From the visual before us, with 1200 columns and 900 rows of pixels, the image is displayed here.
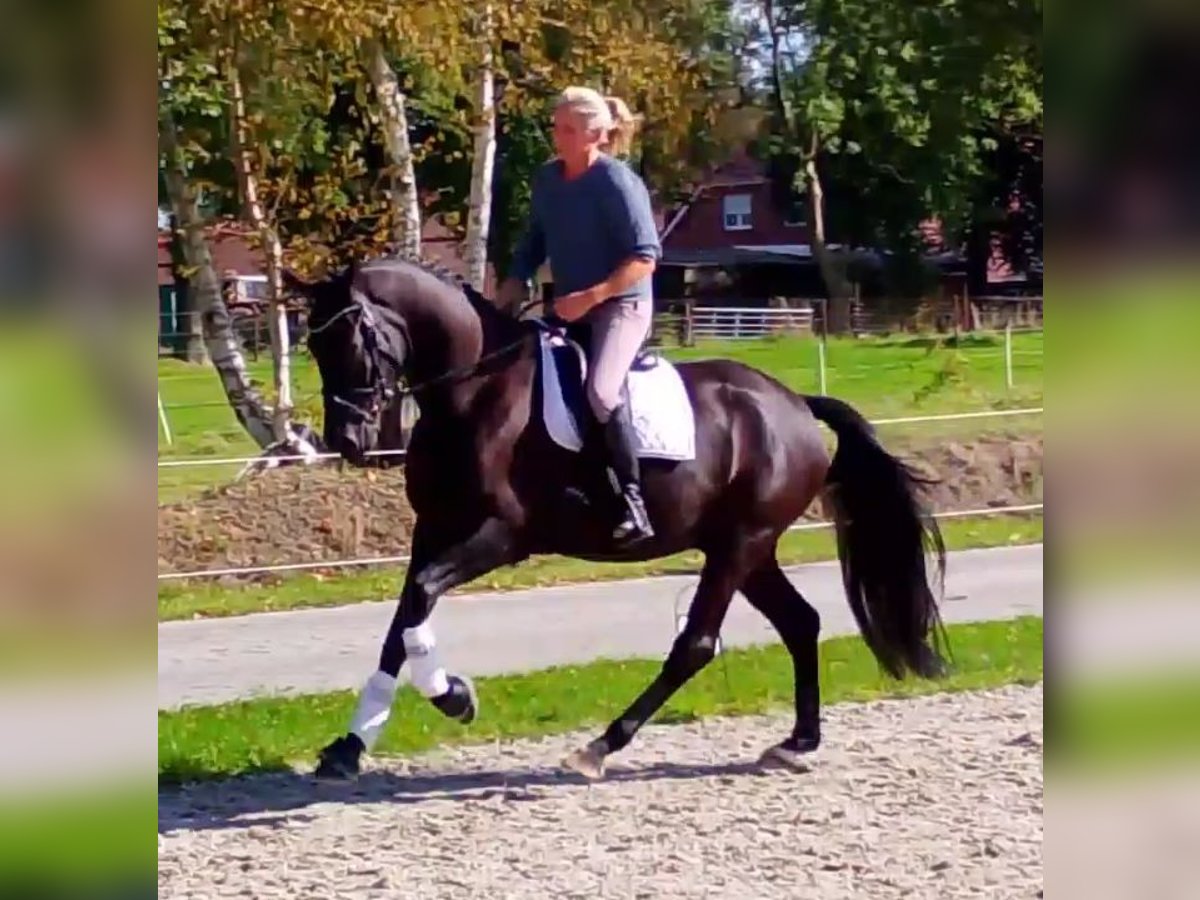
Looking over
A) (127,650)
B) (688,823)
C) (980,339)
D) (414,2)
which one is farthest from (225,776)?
(980,339)

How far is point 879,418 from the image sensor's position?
17281 millimetres

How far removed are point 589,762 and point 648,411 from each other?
133 centimetres

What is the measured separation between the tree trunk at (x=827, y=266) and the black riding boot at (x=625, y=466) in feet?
44.5

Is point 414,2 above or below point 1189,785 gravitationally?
above

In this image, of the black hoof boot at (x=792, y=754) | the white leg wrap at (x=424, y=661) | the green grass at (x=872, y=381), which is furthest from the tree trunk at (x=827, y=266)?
the white leg wrap at (x=424, y=661)

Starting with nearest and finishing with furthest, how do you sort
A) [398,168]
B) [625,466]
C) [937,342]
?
1. [625,466]
2. [398,168]
3. [937,342]

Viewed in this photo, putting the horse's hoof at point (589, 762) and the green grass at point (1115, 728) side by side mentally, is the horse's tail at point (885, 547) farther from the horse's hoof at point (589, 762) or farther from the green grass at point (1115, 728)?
the green grass at point (1115, 728)

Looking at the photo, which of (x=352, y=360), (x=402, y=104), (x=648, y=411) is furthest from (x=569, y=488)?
(x=402, y=104)

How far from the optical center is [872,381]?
19.1 metres

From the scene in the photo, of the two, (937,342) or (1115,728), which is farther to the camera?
(937,342)

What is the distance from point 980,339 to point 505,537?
12.6 metres

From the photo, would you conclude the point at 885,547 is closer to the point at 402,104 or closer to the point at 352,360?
the point at 352,360

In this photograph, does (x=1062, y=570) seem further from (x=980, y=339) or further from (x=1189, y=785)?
(x=980, y=339)

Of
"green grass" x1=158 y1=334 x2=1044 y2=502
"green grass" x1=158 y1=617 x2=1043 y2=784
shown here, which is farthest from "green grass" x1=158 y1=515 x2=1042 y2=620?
"green grass" x1=158 y1=334 x2=1044 y2=502
